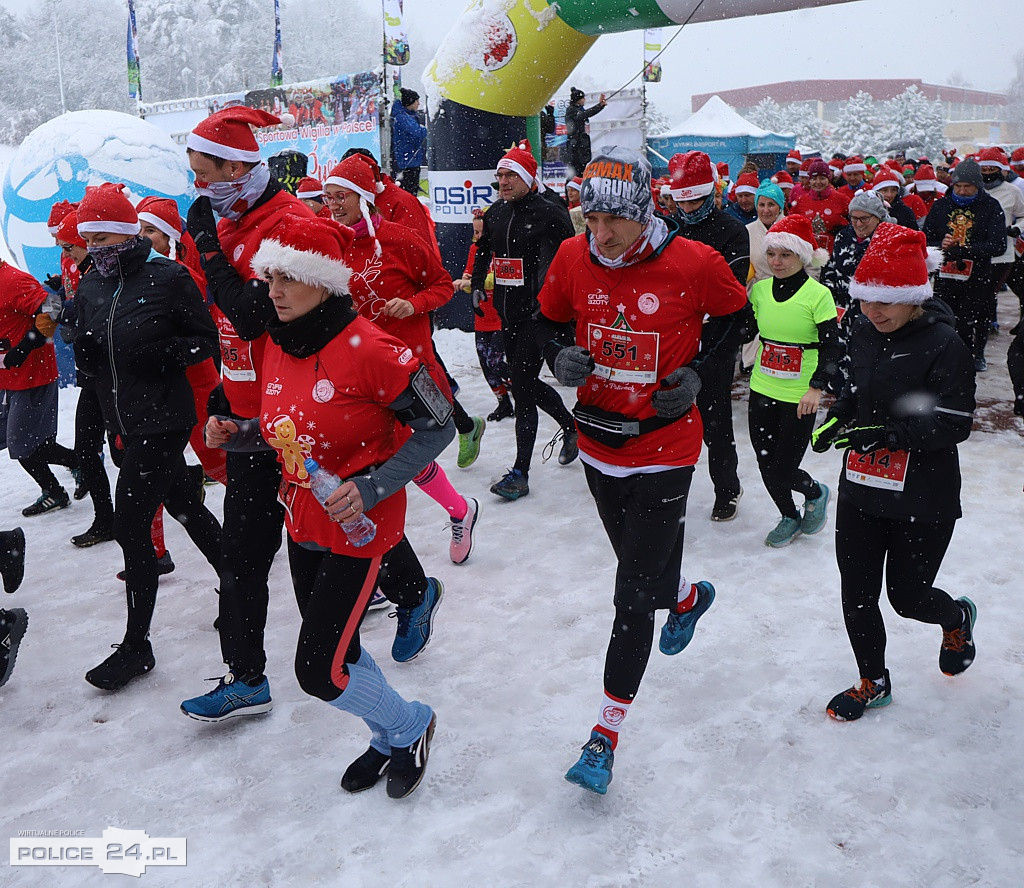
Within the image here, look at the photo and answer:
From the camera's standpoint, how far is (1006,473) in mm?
6598

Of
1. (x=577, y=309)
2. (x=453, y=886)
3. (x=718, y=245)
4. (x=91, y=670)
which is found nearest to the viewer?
(x=453, y=886)

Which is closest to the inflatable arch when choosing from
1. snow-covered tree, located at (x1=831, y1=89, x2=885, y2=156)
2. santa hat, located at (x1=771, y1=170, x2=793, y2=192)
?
santa hat, located at (x1=771, y1=170, x2=793, y2=192)

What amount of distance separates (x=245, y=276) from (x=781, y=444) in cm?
332

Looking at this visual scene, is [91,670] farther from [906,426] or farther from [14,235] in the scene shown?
[14,235]

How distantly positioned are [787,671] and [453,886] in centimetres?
196

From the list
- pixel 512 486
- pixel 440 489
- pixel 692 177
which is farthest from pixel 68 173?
pixel 692 177

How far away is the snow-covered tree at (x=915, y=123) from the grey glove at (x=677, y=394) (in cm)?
5128

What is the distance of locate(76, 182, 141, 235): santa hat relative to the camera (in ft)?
13.1

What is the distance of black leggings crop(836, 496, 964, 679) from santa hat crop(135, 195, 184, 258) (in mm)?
4200

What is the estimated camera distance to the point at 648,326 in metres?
3.19

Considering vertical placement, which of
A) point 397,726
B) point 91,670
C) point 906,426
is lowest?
point 91,670

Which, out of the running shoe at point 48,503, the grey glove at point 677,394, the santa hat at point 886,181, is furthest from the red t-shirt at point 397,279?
the santa hat at point 886,181

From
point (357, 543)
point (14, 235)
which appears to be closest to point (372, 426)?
point (357, 543)

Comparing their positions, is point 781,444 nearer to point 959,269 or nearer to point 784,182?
point 959,269
